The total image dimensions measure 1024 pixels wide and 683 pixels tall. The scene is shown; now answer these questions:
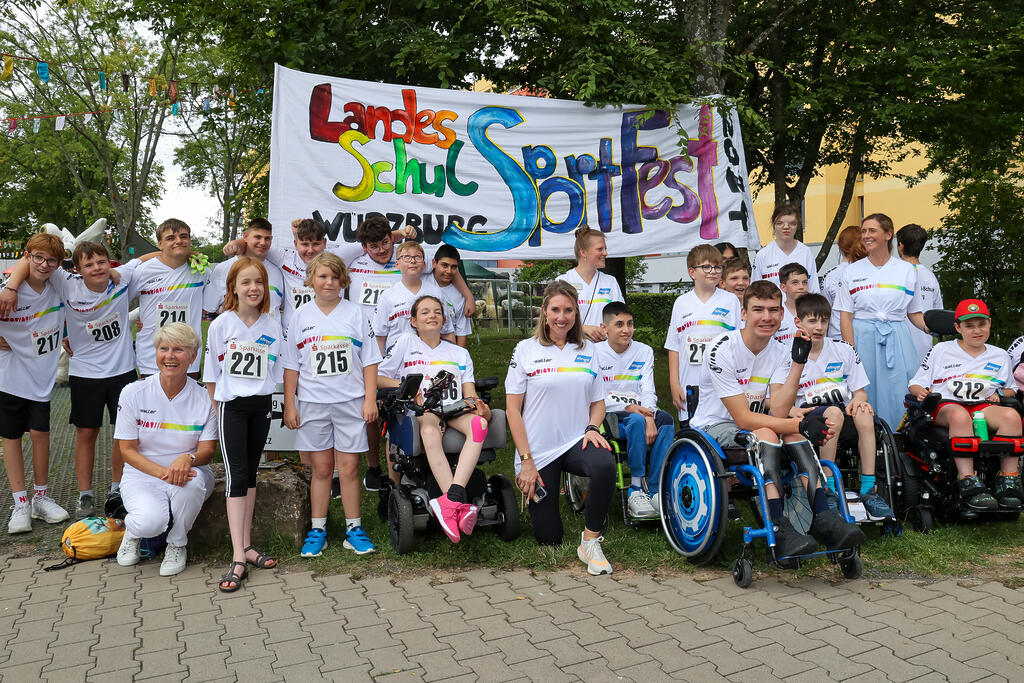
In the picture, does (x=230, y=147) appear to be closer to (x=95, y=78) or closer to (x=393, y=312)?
(x=95, y=78)

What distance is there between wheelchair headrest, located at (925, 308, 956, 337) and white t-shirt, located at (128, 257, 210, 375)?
4.77 meters

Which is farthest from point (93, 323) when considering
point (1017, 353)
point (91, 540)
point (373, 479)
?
point (1017, 353)

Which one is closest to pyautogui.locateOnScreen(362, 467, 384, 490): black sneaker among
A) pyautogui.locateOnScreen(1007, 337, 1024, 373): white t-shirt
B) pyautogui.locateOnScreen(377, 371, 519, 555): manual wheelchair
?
pyautogui.locateOnScreen(377, 371, 519, 555): manual wheelchair

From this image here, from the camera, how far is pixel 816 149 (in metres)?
11.4

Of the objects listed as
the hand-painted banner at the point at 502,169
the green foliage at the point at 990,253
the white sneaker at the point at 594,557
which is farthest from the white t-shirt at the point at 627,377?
the green foliage at the point at 990,253

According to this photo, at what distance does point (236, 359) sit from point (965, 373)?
4.32 meters

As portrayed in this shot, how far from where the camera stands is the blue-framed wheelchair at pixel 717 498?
426 cm

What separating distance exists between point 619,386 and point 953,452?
1991mm

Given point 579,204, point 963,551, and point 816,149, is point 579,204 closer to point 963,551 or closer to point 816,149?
point 963,551

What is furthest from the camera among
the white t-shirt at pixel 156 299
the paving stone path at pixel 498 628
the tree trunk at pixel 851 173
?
the tree trunk at pixel 851 173

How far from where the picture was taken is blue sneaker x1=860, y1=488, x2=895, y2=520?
477 centimetres

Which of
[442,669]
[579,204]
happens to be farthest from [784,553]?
[579,204]

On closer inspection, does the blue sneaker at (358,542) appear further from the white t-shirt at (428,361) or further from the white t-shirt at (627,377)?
the white t-shirt at (627,377)

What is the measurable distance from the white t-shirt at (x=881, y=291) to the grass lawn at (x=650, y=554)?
158 cm
